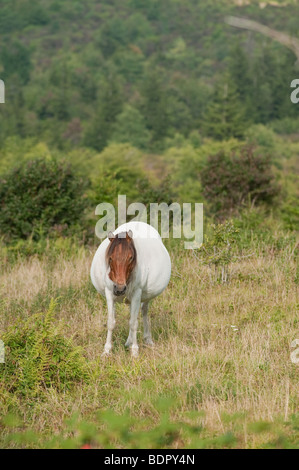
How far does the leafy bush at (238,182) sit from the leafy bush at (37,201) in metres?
4.75

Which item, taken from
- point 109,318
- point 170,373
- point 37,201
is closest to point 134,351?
point 109,318

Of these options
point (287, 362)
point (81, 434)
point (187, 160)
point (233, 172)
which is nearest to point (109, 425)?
point (81, 434)

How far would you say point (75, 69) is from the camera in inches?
4604

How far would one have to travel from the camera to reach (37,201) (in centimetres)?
1766

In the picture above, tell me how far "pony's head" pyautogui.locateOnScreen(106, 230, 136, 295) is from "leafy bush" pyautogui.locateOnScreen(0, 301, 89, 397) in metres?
0.80

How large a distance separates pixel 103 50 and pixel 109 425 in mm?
140993

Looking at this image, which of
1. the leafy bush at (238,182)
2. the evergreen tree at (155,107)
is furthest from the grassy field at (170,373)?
the evergreen tree at (155,107)

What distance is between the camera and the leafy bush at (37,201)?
17.6m

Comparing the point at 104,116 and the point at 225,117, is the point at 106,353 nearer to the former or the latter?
the point at 225,117

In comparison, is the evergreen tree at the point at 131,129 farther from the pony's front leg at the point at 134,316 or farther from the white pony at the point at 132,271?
the pony's front leg at the point at 134,316

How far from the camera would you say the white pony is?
7.43 m

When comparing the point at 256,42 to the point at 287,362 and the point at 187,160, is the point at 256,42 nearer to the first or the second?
the point at 187,160

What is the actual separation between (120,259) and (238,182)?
14.3m

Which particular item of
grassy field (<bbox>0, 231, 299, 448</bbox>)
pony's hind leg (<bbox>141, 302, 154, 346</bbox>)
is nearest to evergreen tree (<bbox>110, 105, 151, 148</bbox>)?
grassy field (<bbox>0, 231, 299, 448</bbox>)
